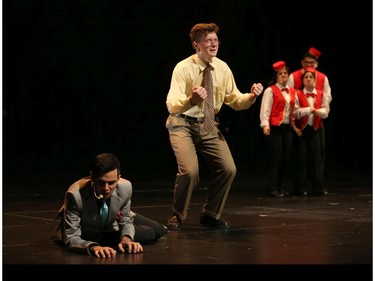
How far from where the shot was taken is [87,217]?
18.6 feet

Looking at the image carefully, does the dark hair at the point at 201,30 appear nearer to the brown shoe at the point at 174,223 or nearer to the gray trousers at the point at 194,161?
the gray trousers at the point at 194,161

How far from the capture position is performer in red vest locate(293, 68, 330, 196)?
403 inches

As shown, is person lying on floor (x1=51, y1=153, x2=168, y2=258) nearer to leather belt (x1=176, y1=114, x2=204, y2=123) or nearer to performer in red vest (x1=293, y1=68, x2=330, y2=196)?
leather belt (x1=176, y1=114, x2=204, y2=123)

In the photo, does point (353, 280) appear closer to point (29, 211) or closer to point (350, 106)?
point (29, 211)

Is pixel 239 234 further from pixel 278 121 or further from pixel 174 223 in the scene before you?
pixel 278 121

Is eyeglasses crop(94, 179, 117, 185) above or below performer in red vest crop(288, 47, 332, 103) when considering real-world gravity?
below

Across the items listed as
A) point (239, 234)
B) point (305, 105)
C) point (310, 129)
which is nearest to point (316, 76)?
point (305, 105)

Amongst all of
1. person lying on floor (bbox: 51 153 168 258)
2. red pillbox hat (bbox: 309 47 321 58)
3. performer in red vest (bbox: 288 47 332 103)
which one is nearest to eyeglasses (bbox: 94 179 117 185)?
person lying on floor (bbox: 51 153 168 258)

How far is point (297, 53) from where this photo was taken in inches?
591

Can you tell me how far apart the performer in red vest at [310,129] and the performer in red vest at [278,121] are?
14 cm

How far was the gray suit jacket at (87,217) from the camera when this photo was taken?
5.59m

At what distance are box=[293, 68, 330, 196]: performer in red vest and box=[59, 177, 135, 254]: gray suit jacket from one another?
15.7 feet

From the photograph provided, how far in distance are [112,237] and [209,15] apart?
9.03 metres

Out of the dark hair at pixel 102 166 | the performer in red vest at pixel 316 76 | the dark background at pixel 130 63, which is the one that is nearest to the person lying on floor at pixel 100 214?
the dark hair at pixel 102 166
